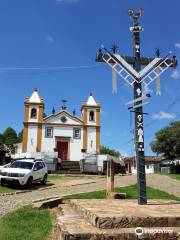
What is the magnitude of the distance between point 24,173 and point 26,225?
35.3 ft

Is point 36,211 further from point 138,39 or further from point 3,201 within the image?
point 138,39

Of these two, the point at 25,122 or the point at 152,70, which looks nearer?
the point at 152,70

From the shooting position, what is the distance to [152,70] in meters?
10.5

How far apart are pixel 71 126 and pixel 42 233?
1338 inches

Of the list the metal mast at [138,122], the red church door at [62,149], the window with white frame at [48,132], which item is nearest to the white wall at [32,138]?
the window with white frame at [48,132]

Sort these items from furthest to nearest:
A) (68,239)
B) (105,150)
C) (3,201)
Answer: (105,150) → (3,201) → (68,239)

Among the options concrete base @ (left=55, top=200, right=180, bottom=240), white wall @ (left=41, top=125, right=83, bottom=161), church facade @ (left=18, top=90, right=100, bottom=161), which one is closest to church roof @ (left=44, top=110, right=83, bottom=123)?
church facade @ (left=18, top=90, right=100, bottom=161)

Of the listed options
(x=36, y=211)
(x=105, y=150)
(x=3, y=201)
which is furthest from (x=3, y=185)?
(x=105, y=150)

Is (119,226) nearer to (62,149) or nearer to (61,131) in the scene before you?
(62,149)

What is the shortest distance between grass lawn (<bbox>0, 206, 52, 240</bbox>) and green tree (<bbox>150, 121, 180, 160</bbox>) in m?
45.3

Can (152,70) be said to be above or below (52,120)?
below

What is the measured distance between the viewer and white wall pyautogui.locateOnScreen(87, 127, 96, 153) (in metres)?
41.2

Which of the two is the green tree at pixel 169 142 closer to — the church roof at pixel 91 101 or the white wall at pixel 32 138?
the church roof at pixel 91 101

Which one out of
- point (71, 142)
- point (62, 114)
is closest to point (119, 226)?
point (71, 142)
